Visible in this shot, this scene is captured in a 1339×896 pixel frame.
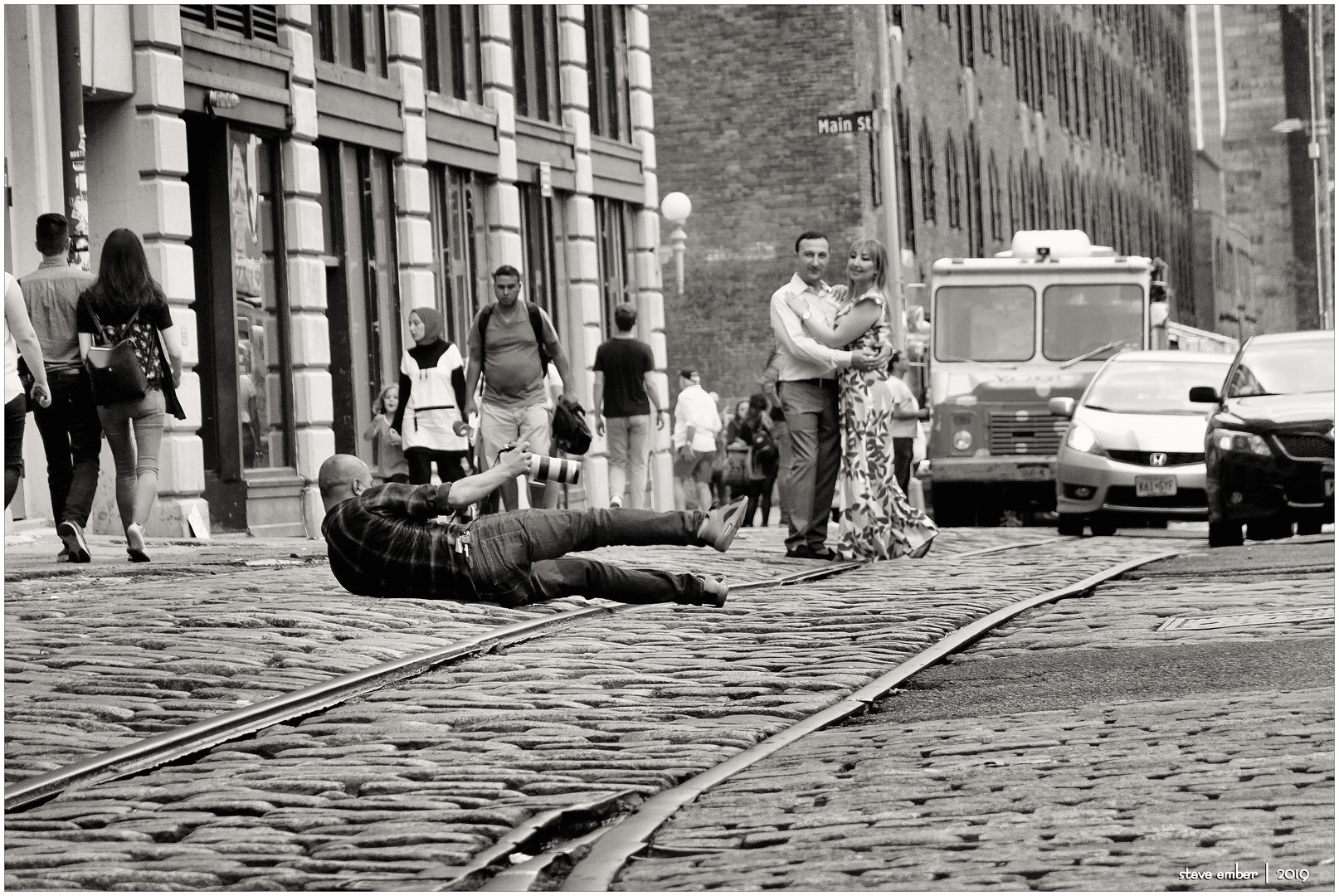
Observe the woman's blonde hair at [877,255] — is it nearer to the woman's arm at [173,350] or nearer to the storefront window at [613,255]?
the woman's arm at [173,350]

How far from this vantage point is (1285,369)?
17.7m

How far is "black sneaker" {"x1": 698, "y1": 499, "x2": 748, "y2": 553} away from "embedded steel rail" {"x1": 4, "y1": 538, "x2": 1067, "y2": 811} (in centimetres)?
73

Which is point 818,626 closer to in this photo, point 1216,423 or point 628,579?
point 628,579

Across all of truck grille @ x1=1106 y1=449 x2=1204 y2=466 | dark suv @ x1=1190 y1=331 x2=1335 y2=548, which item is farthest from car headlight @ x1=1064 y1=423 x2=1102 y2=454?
dark suv @ x1=1190 y1=331 x2=1335 y2=548

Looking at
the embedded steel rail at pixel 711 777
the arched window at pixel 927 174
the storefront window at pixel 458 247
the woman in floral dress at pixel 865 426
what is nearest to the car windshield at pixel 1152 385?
the woman in floral dress at pixel 865 426

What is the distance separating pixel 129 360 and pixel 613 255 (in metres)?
16.9

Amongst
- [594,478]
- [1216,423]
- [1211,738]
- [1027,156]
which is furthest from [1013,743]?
[1027,156]

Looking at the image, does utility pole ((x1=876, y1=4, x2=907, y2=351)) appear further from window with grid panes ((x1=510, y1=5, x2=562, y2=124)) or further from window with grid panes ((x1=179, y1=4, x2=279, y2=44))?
window with grid panes ((x1=179, y1=4, x2=279, y2=44))

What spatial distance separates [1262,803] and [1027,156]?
5096 centimetres

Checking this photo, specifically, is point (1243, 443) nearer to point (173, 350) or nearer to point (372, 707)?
point (173, 350)

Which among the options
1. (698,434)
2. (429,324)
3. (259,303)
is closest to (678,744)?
(429,324)

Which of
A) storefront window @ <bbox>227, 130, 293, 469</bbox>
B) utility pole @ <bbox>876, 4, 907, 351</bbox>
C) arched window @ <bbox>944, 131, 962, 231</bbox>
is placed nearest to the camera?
storefront window @ <bbox>227, 130, 293, 469</bbox>

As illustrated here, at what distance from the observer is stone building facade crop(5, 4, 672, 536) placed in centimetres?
1825

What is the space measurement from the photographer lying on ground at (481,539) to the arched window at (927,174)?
116 ft
